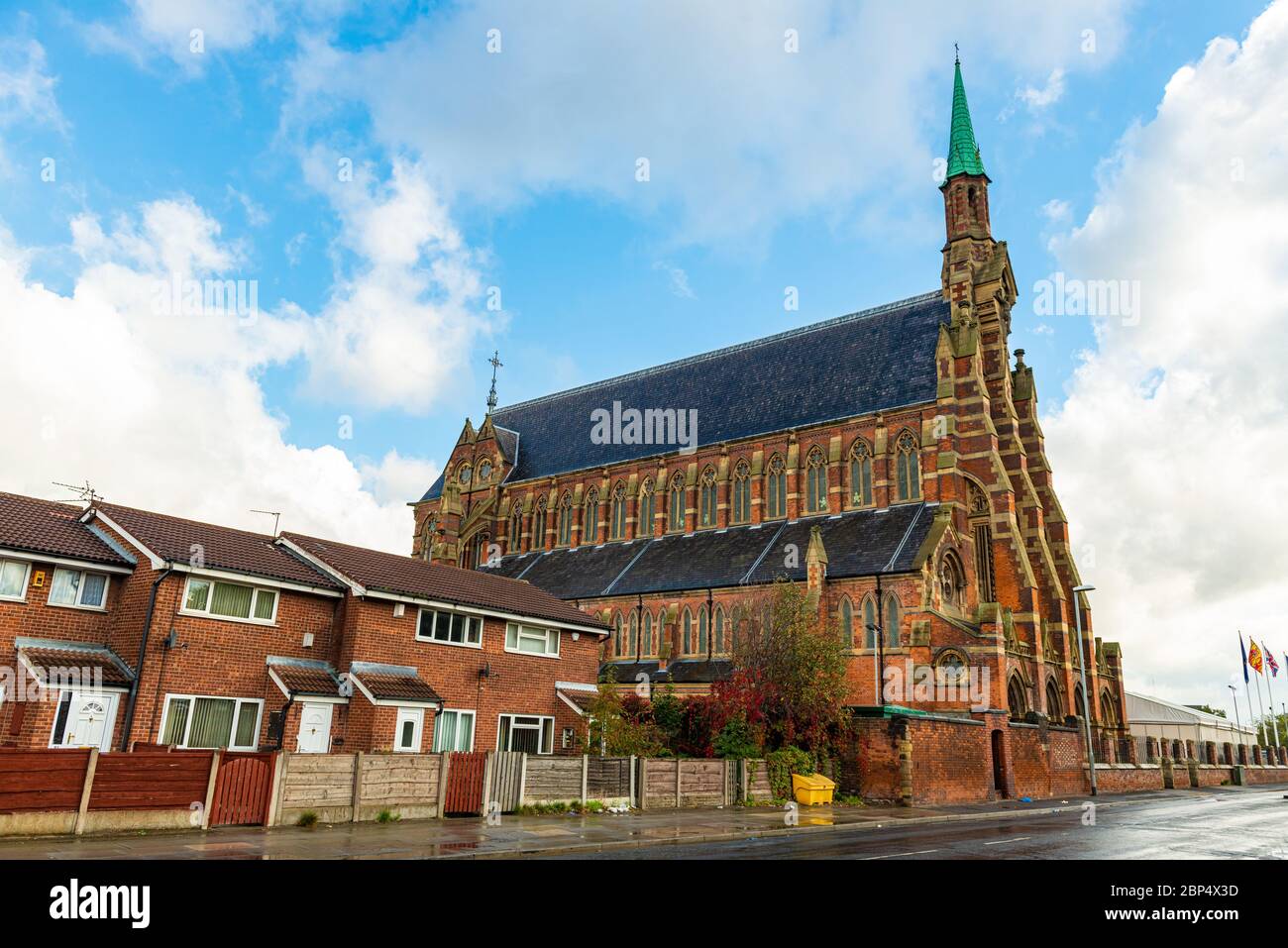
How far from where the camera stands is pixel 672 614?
44656mm

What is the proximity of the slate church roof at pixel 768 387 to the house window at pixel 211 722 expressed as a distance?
33.6 meters

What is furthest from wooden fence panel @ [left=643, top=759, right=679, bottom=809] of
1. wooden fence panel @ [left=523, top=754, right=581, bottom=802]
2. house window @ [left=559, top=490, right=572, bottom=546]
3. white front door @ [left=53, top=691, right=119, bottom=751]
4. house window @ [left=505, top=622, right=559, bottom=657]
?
house window @ [left=559, top=490, right=572, bottom=546]

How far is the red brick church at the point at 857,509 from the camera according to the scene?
127 feet

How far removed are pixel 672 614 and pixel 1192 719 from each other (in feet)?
237

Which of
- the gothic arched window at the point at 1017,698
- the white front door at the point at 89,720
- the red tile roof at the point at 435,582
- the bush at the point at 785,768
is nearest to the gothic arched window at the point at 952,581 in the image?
the gothic arched window at the point at 1017,698

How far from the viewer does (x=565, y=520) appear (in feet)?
190

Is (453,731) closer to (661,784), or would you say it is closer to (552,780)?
(552,780)

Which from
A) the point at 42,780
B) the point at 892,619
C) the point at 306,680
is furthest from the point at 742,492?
the point at 42,780

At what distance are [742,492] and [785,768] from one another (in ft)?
76.6

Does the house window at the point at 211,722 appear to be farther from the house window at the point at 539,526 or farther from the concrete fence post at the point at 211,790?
the house window at the point at 539,526

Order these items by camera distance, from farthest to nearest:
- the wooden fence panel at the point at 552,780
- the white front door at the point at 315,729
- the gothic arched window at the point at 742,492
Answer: the gothic arched window at the point at 742,492 < the white front door at the point at 315,729 < the wooden fence panel at the point at 552,780
